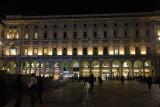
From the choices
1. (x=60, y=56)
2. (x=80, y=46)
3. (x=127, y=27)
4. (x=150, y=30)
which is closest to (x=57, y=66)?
(x=60, y=56)

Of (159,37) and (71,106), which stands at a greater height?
(159,37)

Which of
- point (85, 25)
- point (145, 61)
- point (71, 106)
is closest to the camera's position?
point (71, 106)

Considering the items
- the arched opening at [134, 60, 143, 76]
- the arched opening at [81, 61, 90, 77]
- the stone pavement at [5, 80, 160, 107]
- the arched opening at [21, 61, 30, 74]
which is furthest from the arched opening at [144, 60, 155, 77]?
the stone pavement at [5, 80, 160, 107]

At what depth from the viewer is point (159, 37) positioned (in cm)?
4584

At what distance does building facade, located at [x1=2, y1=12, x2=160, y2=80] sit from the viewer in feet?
151

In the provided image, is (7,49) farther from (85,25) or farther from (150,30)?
(150,30)

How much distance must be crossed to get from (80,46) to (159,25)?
801 inches

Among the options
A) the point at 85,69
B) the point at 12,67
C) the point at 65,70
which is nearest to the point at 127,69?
the point at 85,69

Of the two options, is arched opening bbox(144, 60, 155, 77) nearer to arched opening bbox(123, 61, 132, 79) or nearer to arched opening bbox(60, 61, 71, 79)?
arched opening bbox(123, 61, 132, 79)

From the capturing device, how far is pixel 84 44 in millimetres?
47344

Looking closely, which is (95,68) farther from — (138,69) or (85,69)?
(138,69)

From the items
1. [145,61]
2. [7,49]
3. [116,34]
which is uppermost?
A: [116,34]

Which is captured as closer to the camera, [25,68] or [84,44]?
[84,44]

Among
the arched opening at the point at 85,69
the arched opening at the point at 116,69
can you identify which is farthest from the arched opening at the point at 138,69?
the arched opening at the point at 85,69
